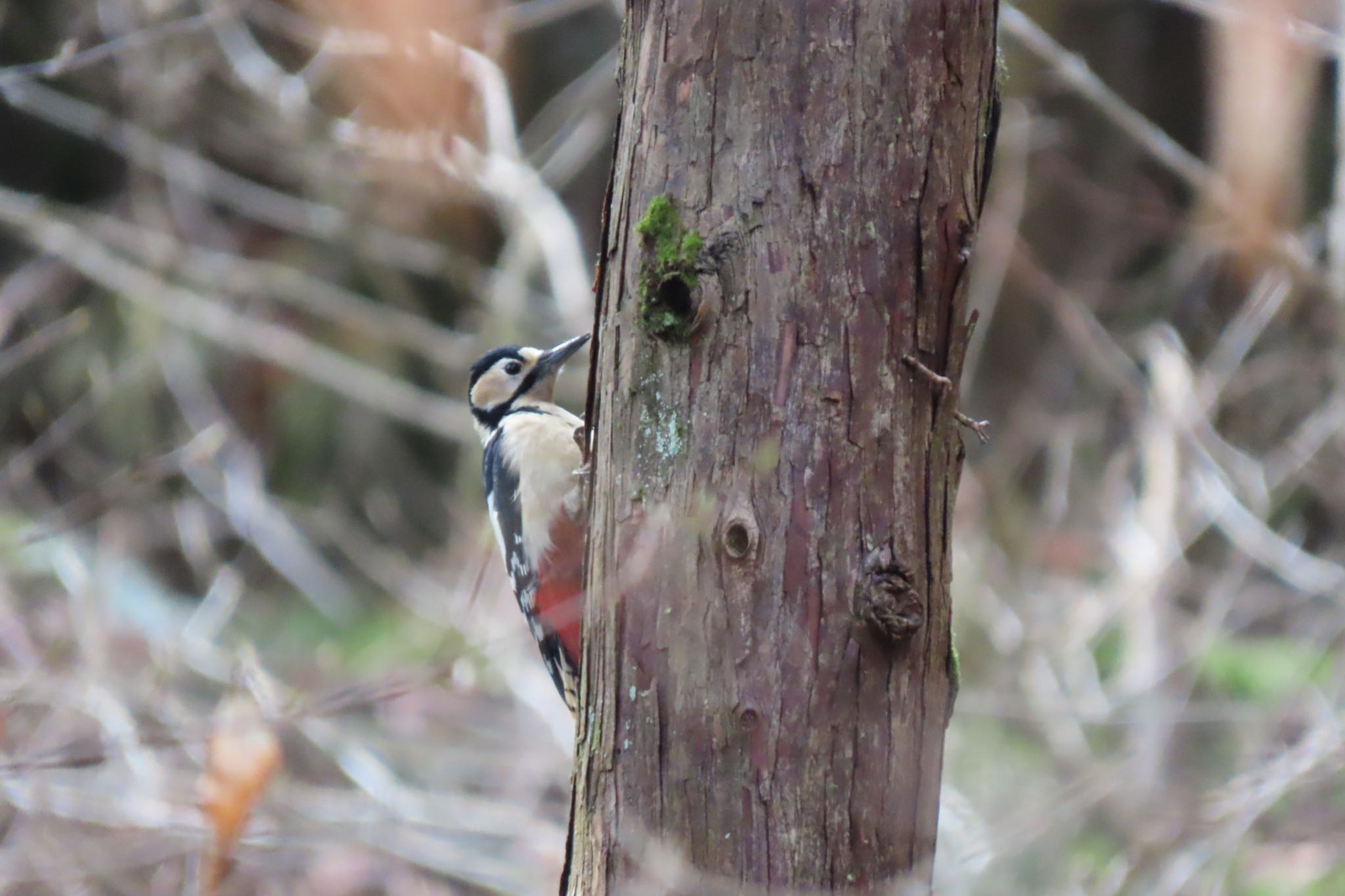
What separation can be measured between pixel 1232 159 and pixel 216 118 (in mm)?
5244

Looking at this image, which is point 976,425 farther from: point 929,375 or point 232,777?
point 232,777

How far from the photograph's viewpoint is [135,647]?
6.85 m

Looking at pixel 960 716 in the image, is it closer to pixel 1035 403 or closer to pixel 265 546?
pixel 1035 403

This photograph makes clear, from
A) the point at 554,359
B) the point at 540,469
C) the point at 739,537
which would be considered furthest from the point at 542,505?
the point at 739,537

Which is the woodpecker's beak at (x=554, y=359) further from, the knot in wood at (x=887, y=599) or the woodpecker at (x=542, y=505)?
the knot in wood at (x=887, y=599)

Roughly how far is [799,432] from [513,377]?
2.50 meters

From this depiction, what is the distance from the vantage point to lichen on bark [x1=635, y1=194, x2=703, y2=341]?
78.8 inches

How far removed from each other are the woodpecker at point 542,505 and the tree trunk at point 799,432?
1468mm

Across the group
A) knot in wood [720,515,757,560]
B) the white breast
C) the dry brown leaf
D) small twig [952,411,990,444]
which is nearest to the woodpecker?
the white breast

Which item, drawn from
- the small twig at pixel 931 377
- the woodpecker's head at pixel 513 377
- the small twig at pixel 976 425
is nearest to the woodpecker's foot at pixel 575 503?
the woodpecker's head at pixel 513 377

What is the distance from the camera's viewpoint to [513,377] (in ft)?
14.3

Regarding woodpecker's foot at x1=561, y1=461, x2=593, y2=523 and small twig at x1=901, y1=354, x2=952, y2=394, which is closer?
small twig at x1=901, y1=354, x2=952, y2=394

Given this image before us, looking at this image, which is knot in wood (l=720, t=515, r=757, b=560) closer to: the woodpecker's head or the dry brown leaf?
the dry brown leaf

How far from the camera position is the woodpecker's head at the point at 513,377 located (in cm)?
428
